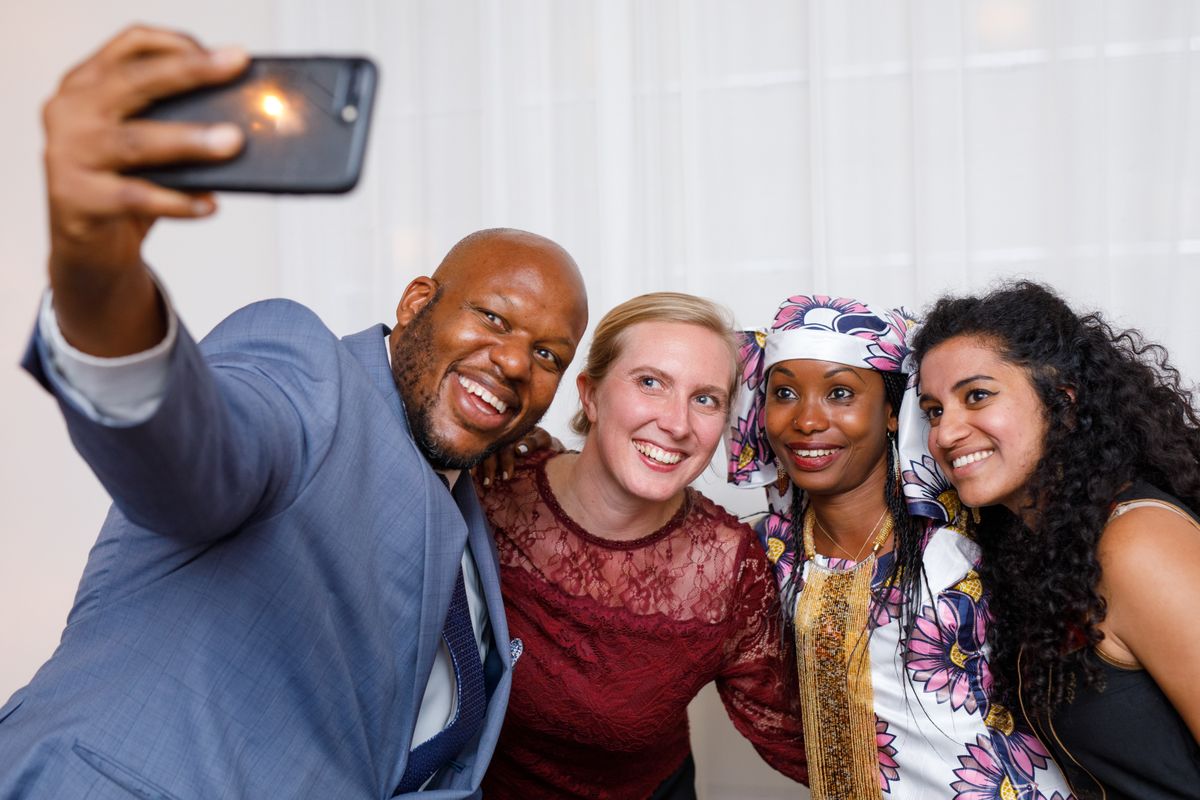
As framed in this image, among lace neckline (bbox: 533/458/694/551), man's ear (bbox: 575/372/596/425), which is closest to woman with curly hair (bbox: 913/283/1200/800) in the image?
lace neckline (bbox: 533/458/694/551)

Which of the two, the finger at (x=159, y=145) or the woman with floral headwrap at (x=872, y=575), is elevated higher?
the finger at (x=159, y=145)

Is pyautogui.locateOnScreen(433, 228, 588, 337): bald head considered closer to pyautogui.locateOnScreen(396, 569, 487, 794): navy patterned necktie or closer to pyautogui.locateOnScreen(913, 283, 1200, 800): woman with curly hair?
pyautogui.locateOnScreen(396, 569, 487, 794): navy patterned necktie

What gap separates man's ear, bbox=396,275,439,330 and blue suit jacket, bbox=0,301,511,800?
1.51 feet

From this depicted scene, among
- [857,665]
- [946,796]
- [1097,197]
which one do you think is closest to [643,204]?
[1097,197]

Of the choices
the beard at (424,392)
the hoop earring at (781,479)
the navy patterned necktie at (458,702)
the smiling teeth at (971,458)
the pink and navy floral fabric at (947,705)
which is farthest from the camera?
the hoop earring at (781,479)

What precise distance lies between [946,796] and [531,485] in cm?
112

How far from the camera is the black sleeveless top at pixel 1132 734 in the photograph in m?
1.72

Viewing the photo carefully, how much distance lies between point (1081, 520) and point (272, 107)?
160 cm

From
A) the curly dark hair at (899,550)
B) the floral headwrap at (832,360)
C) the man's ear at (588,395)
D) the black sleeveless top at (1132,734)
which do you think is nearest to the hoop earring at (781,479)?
the floral headwrap at (832,360)

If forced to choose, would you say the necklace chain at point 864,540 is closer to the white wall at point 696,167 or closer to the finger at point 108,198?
the white wall at point 696,167

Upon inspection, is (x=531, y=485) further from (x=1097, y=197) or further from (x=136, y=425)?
(x=1097, y=197)

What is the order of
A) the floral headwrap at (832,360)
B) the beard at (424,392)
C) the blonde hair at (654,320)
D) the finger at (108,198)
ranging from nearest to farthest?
the finger at (108,198) → the beard at (424,392) → the floral headwrap at (832,360) → the blonde hair at (654,320)

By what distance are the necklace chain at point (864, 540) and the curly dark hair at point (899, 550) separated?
0.06 feet

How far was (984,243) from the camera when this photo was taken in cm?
287
